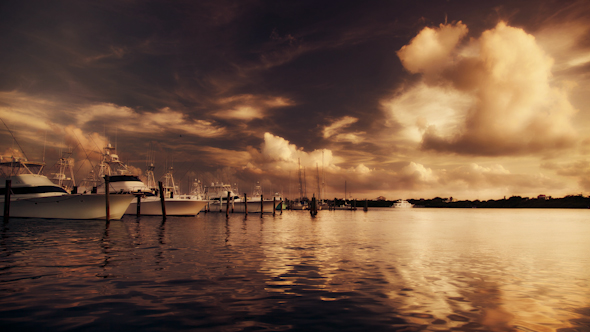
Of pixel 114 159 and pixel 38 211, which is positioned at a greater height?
pixel 114 159

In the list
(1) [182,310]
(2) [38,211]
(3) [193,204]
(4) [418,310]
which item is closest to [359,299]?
(4) [418,310]

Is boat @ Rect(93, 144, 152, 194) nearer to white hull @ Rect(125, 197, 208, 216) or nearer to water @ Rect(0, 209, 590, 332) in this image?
white hull @ Rect(125, 197, 208, 216)

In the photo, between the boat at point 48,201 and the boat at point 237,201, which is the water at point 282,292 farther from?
the boat at point 237,201

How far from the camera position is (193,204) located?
66000mm

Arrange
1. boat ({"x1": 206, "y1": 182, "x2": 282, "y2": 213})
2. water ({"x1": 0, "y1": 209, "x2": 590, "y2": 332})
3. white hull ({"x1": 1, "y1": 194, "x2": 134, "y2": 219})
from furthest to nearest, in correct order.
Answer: boat ({"x1": 206, "y1": 182, "x2": 282, "y2": 213}), white hull ({"x1": 1, "y1": 194, "x2": 134, "y2": 219}), water ({"x1": 0, "y1": 209, "x2": 590, "y2": 332})

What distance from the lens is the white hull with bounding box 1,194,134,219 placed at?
41938 millimetres

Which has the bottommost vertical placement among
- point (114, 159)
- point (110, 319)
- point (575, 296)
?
point (575, 296)

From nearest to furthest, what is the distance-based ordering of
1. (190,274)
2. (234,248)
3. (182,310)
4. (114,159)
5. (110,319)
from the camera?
(110,319) → (182,310) → (190,274) → (234,248) → (114,159)

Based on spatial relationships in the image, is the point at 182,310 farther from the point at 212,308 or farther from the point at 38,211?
the point at 38,211

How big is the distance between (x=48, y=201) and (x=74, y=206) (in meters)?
3.71

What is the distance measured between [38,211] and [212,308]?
47.8 meters

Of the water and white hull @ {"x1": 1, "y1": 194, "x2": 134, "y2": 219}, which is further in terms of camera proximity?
white hull @ {"x1": 1, "y1": 194, "x2": 134, "y2": 219}

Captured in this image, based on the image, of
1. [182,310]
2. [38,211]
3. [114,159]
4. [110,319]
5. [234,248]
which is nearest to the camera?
[110,319]

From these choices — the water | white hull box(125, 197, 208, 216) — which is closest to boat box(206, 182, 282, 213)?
white hull box(125, 197, 208, 216)
